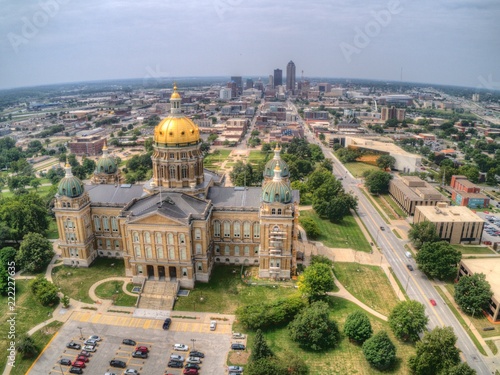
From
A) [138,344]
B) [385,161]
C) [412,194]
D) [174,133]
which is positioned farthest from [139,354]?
[385,161]

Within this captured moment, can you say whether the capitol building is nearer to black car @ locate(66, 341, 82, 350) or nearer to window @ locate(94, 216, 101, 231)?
window @ locate(94, 216, 101, 231)

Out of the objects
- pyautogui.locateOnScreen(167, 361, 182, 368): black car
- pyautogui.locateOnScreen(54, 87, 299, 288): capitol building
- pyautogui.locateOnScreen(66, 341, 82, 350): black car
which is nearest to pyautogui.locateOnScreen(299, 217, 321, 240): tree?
pyautogui.locateOnScreen(54, 87, 299, 288): capitol building

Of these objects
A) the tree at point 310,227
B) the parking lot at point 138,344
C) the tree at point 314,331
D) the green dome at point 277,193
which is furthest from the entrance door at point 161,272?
the tree at point 310,227

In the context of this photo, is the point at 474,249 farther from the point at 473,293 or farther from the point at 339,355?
the point at 339,355

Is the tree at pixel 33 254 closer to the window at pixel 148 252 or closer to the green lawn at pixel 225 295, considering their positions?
the window at pixel 148 252

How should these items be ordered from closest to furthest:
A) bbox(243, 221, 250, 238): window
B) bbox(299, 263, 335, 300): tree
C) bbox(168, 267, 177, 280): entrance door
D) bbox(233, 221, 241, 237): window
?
bbox(299, 263, 335, 300): tree
bbox(168, 267, 177, 280): entrance door
bbox(243, 221, 250, 238): window
bbox(233, 221, 241, 237): window

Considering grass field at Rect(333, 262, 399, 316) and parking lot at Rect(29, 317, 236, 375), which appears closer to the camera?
parking lot at Rect(29, 317, 236, 375)

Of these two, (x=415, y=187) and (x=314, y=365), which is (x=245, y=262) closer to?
(x=314, y=365)

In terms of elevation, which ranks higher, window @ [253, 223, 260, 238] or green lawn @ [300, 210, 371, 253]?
window @ [253, 223, 260, 238]
